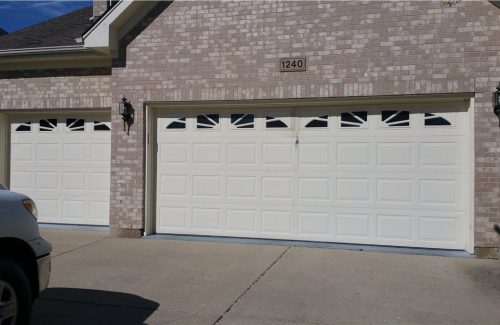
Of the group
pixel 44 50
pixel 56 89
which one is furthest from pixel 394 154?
pixel 44 50

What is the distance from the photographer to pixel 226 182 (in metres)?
9.02

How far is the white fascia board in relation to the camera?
8891 mm

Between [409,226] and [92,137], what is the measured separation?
248 inches

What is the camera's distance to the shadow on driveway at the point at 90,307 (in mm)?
4859

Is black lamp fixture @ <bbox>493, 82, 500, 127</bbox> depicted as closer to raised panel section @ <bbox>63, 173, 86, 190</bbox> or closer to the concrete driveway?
the concrete driveway

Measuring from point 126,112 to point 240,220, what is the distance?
2873 mm

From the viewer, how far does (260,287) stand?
19.5ft

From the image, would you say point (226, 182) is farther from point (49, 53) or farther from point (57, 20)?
point (57, 20)

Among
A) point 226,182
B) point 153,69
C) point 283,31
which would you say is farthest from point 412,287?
point 153,69

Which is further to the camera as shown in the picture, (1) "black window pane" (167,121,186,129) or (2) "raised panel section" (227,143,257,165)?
(1) "black window pane" (167,121,186,129)

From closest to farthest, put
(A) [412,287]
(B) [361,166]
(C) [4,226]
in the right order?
(C) [4,226], (A) [412,287], (B) [361,166]

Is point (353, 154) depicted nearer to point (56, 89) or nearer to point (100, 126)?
point (100, 126)

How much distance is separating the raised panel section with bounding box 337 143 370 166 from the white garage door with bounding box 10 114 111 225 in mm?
4594

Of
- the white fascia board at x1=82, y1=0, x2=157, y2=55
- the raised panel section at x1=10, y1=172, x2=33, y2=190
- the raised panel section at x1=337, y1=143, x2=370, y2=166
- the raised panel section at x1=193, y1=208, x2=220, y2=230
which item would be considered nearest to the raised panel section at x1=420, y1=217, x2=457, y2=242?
the raised panel section at x1=337, y1=143, x2=370, y2=166
